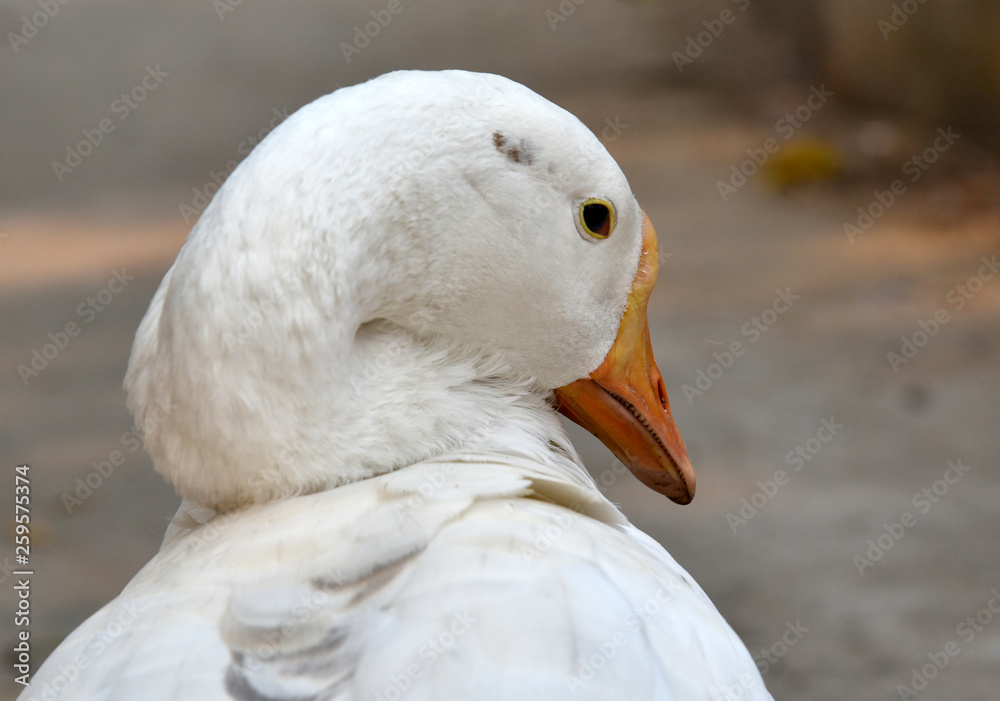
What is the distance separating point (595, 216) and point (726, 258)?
13.7 feet

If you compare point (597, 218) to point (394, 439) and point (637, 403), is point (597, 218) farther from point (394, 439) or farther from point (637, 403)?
point (394, 439)

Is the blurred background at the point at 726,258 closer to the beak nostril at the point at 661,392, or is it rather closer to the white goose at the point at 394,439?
the beak nostril at the point at 661,392

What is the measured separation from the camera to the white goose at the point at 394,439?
1.33 metres

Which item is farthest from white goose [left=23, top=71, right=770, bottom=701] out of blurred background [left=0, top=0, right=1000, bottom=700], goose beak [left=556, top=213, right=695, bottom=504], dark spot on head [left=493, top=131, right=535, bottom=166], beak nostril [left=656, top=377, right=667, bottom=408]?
blurred background [left=0, top=0, right=1000, bottom=700]

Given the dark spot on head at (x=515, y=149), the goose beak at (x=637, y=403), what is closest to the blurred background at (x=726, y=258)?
the goose beak at (x=637, y=403)

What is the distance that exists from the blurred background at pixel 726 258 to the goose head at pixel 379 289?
1900 millimetres

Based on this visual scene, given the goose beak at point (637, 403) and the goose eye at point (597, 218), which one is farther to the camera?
the goose beak at point (637, 403)

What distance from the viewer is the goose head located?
1483 millimetres

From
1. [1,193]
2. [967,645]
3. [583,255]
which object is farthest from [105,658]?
[1,193]

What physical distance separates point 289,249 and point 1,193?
563 cm

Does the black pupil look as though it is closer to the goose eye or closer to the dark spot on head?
the goose eye

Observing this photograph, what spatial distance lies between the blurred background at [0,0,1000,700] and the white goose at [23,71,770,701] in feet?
6.24

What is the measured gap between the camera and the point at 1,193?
6477 mm

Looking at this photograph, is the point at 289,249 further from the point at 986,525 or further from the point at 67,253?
the point at 67,253
